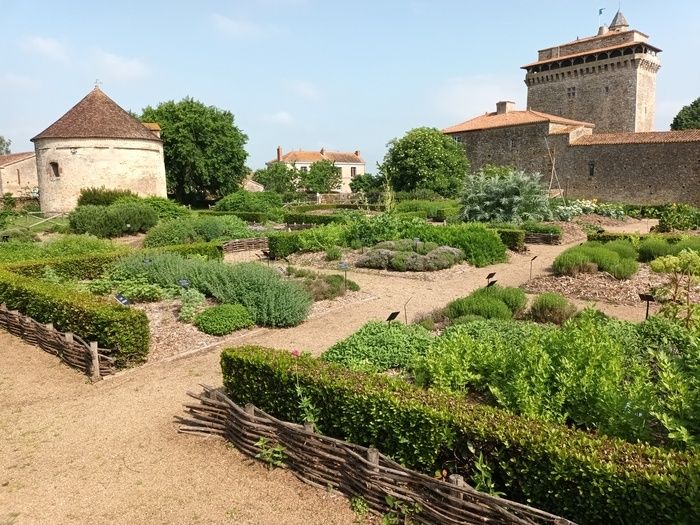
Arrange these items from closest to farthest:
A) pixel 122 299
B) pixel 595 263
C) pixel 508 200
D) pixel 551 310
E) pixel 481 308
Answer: pixel 481 308
pixel 551 310
pixel 122 299
pixel 595 263
pixel 508 200

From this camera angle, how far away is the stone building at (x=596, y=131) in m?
32.7

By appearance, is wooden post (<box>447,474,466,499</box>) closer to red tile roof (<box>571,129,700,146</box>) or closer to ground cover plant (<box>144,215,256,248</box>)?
ground cover plant (<box>144,215,256,248</box>)

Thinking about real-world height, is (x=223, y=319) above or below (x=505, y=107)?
below

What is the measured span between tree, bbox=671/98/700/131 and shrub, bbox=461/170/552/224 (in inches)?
1461

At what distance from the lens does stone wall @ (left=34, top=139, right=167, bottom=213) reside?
28.3m

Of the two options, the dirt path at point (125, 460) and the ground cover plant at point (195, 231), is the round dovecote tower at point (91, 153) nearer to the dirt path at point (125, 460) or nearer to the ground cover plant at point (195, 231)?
the ground cover plant at point (195, 231)

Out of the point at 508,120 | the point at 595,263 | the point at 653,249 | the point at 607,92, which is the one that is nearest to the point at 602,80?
the point at 607,92

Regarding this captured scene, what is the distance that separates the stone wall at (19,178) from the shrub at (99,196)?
24350mm

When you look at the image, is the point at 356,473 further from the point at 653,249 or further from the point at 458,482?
the point at 653,249

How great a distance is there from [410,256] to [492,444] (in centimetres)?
1030

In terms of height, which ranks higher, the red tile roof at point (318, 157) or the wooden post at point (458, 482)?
the red tile roof at point (318, 157)

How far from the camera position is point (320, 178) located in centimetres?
5794

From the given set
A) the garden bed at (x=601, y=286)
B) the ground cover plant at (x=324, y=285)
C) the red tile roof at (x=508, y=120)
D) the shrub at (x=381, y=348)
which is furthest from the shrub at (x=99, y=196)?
the red tile roof at (x=508, y=120)

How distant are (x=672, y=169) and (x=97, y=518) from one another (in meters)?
37.2
